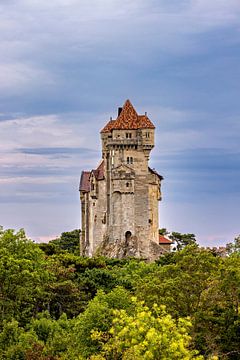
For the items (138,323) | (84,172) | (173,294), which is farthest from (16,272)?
(84,172)

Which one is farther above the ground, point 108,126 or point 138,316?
point 108,126

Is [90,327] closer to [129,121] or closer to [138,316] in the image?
[138,316]

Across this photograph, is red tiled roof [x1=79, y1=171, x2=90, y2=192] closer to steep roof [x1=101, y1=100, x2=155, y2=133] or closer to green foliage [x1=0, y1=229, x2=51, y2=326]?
steep roof [x1=101, y1=100, x2=155, y2=133]

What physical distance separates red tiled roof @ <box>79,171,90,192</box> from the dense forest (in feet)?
256

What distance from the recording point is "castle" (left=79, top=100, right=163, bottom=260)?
422 ft

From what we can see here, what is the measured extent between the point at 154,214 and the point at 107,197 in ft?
25.0

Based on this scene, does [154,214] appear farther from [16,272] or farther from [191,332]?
[191,332]

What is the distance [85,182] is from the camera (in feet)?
463

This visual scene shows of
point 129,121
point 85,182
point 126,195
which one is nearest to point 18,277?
point 126,195

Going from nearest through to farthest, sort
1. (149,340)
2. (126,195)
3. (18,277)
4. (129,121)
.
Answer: (149,340) → (18,277) → (126,195) → (129,121)

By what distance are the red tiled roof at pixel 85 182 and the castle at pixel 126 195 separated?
5783 mm

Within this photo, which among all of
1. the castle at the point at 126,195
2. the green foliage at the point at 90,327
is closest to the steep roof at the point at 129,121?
the castle at the point at 126,195

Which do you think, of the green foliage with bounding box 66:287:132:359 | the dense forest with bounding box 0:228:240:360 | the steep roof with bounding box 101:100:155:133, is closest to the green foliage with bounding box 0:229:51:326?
the dense forest with bounding box 0:228:240:360

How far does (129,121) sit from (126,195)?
10959 mm
